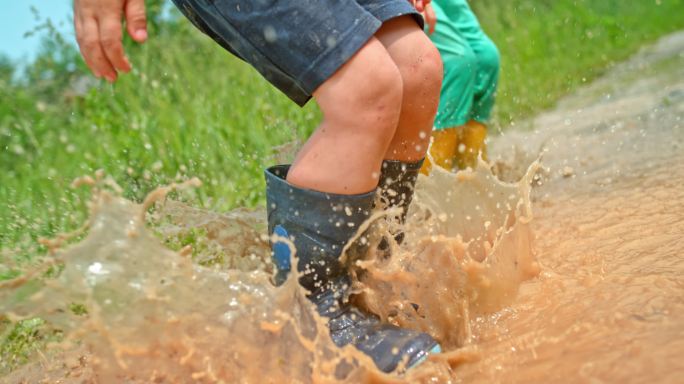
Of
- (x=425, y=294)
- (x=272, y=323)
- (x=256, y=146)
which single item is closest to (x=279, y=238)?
(x=272, y=323)

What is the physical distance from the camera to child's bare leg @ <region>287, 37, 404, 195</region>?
5.11 ft

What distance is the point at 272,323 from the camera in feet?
5.03

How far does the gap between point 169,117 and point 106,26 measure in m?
2.20

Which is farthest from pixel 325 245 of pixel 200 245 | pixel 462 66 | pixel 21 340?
pixel 462 66

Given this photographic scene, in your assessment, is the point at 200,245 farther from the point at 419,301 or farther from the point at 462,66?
the point at 462,66

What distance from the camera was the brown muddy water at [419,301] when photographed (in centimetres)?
143

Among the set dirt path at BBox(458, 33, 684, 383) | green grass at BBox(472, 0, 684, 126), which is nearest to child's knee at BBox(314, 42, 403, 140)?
dirt path at BBox(458, 33, 684, 383)

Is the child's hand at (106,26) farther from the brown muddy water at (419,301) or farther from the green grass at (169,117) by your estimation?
the green grass at (169,117)

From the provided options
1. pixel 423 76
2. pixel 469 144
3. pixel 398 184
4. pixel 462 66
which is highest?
pixel 423 76

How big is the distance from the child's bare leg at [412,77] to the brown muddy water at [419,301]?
8.1 inches

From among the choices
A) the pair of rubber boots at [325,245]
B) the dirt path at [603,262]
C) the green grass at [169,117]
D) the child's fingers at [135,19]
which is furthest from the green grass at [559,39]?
the child's fingers at [135,19]

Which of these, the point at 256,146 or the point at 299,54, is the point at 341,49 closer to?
the point at 299,54

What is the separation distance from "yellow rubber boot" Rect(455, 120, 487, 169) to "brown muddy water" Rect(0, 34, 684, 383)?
2.25ft

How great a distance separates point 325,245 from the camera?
5.50ft
